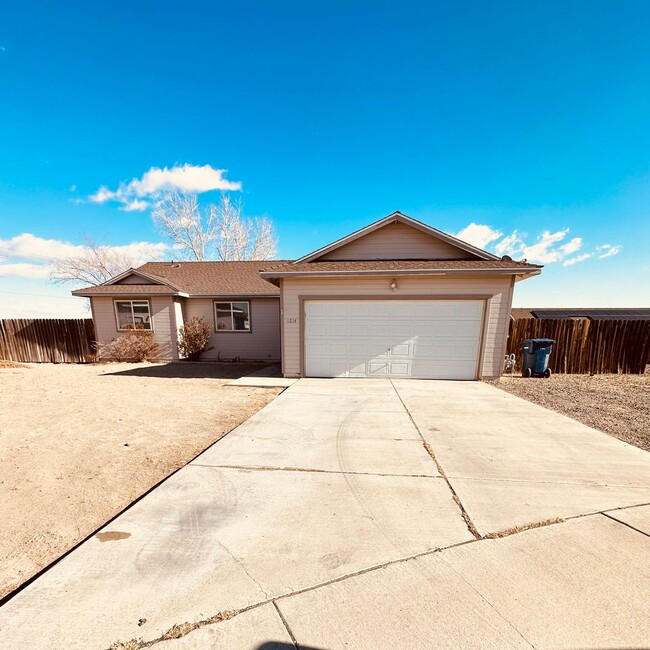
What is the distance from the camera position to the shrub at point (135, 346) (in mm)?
11727

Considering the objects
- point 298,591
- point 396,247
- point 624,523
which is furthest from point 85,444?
point 396,247

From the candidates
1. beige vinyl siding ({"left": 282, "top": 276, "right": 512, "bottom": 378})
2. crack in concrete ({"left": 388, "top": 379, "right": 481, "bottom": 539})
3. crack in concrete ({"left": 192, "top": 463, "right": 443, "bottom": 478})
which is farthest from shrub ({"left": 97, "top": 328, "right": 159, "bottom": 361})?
crack in concrete ({"left": 388, "top": 379, "right": 481, "bottom": 539})

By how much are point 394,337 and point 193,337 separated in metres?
8.19

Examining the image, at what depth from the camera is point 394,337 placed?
8.08 meters

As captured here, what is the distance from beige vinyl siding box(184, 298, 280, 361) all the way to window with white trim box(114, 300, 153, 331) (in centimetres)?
151

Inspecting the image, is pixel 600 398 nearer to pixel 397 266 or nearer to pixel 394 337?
pixel 394 337

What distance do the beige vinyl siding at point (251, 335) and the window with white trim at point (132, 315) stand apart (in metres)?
1.51

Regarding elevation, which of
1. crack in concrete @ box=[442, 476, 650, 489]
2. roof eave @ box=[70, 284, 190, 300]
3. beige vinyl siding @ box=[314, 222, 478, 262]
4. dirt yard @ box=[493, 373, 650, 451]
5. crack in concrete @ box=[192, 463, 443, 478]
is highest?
beige vinyl siding @ box=[314, 222, 478, 262]

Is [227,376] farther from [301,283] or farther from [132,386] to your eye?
[301,283]

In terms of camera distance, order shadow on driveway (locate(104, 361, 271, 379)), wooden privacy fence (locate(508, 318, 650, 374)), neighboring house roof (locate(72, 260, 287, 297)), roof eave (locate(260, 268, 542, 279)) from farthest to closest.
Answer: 1. neighboring house roof (locate(72, 260, 287, 297))
2. wooden privacy fence (locate(508, 318, 650, 374))
3. shadow on driveway (locate(104, 361, 271, 379))
4. roof eave (locate(260, 268, 542, 279))

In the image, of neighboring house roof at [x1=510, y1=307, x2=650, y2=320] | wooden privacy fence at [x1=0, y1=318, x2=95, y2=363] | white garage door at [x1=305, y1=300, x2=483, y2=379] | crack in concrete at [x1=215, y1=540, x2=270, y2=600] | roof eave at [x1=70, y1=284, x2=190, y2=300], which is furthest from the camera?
neighboring house roof at [x1=510, y1=307, x2=650, y2=320]

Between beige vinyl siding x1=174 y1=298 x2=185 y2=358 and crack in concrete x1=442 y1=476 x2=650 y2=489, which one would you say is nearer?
crack in concrete x1=442 y1=476 x2=650 y2=489

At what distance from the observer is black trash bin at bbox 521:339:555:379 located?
29.6ft

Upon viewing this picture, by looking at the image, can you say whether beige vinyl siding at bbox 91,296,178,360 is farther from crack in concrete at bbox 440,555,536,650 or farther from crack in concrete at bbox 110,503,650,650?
crack in concrete at bbox 440,555,536,650
